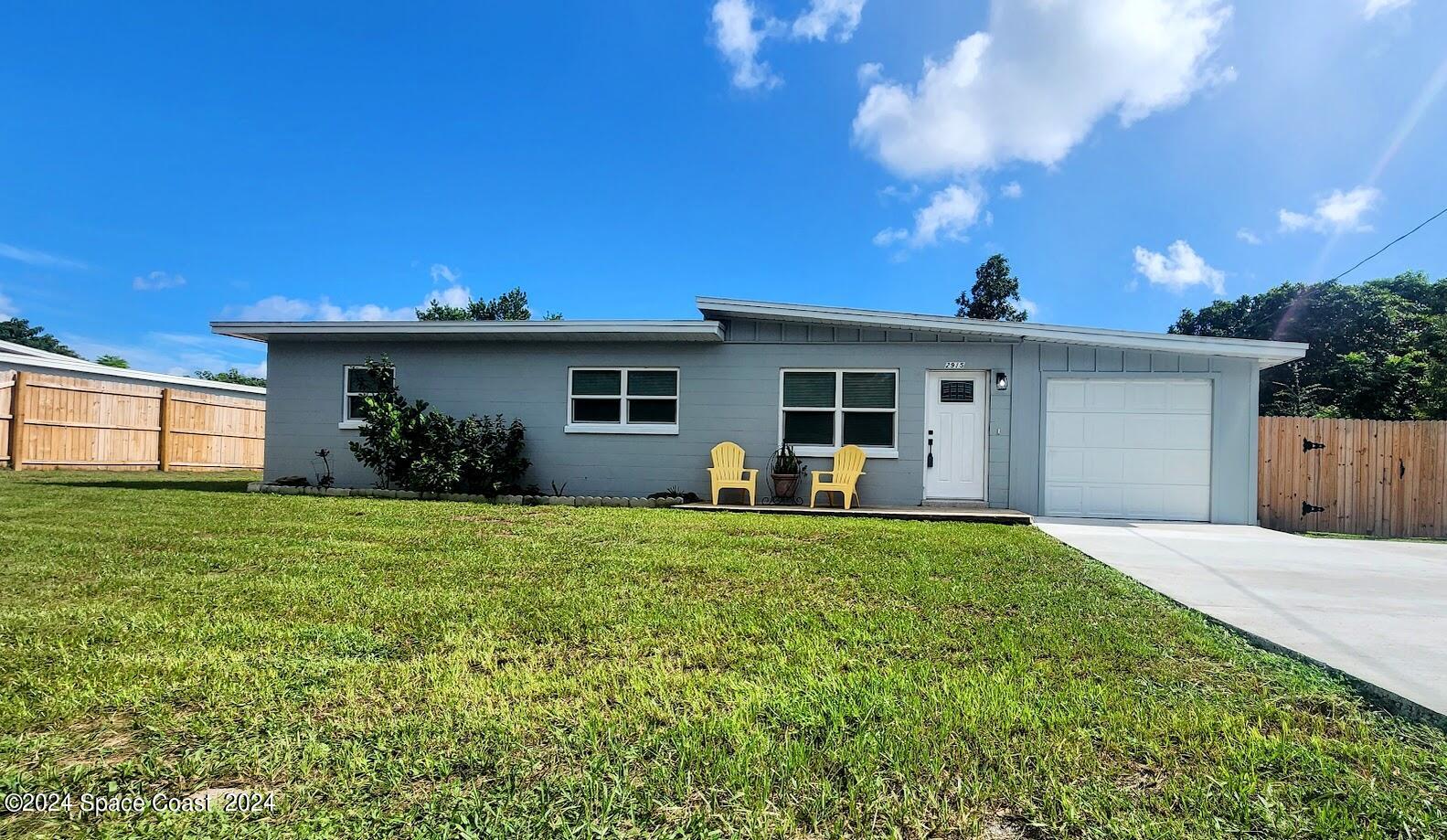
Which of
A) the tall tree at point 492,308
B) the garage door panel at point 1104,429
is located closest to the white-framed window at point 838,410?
the garage door panel at point 1104,429

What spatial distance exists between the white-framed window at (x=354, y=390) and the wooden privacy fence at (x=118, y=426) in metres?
4.59

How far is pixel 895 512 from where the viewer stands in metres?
8.34

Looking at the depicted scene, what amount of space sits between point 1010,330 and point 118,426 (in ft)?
61.7

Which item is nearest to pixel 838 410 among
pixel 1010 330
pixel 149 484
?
pixel 1010 330

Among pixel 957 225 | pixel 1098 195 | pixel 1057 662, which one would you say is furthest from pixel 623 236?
pixel 1057 662

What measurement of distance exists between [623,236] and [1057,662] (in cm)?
2023

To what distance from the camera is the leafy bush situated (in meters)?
9.38

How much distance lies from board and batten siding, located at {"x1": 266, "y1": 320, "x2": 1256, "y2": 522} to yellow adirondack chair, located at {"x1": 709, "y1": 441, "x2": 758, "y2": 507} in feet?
0.93

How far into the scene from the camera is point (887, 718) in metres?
2.11

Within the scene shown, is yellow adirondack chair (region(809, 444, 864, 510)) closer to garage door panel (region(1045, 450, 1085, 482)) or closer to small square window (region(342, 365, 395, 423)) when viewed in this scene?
garage door panel (region(1045, 450, 1085, 482))

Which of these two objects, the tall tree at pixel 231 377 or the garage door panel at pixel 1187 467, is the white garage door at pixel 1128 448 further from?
the tall tree at pixel 231 377

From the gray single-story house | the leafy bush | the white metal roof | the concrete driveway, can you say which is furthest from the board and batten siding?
the white metal roof

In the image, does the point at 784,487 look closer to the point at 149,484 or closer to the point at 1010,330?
the point at 1010,330

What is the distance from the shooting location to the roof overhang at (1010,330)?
8.38m
